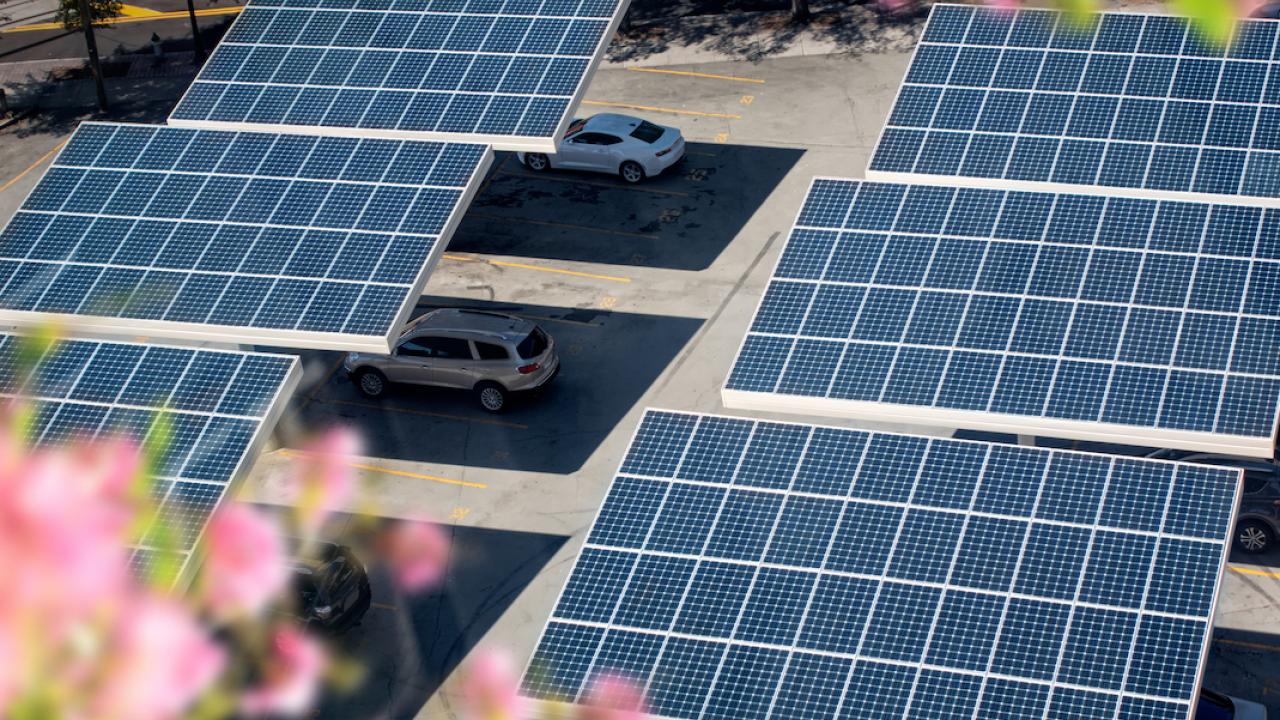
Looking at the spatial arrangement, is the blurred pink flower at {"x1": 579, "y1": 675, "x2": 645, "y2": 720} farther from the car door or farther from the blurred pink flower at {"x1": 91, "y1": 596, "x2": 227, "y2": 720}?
the blurred pink flower at {"x1": 91, "y1": 596, "x2": 227, "y2": 720}

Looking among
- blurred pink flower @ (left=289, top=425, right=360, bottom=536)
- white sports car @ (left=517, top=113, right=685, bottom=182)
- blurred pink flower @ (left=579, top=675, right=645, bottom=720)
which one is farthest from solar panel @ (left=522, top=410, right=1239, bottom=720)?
white sports car @ (left=517, top=113, right=685, bottom=182)

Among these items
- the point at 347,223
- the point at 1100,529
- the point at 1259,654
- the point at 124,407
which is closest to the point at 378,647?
the point at 124,407

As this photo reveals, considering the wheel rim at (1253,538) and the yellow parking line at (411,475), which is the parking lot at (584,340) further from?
the wheel rim at (1253,538)

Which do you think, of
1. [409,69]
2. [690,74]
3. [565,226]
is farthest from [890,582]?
[690,74]

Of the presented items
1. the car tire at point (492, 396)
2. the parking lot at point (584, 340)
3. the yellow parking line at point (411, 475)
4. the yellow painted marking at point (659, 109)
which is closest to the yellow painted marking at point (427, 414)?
the parking lot at point (584, 340)

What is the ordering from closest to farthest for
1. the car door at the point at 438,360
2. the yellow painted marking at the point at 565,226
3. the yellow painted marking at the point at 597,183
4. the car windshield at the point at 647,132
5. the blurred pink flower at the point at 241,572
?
1. the blurred pink flower at the point at 241,572
2. the car door at the point at 438,360
3. the yellow painted marking at the point at 565,226
4. the yellow painted marking at the point at 597,183
5. the car windshield at the point at 647,132

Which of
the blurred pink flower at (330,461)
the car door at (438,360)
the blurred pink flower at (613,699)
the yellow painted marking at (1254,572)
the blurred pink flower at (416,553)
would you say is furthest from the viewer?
the car door at (438,360)
